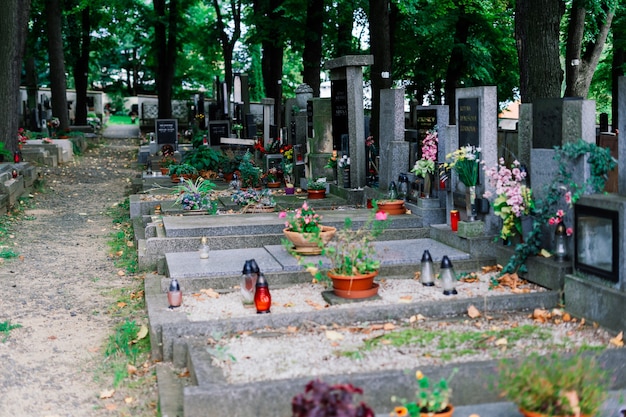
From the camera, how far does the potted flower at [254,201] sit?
12414 millimetres

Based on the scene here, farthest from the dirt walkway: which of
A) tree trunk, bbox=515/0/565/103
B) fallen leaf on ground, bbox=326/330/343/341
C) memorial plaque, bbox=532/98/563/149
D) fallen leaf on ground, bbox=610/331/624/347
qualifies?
tree trunk, bbox=515/0/565/103

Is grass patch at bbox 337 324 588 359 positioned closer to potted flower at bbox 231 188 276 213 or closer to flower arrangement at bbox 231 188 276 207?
potted flower at bbox 231 188 276 213

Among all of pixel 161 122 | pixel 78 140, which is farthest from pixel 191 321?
pixel 78 140

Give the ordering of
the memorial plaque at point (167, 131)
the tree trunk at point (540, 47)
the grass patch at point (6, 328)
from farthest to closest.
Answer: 1. the memorial plaque at point (167, 131)
2. the tree trunk at point (540, 47)
3. the grass patch at point (6, 328)

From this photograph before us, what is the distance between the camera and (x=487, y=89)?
31.8 feet

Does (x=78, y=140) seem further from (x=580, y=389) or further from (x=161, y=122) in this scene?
(x=580, y=389)

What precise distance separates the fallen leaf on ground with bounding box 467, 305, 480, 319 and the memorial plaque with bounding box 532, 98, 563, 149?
6.68ft

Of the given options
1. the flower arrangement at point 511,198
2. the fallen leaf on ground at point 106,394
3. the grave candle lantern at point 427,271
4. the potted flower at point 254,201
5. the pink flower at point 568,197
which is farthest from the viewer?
the potted flower at point 254,201

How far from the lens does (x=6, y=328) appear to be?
8203 mm

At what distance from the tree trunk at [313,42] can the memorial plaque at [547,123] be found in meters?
13.4

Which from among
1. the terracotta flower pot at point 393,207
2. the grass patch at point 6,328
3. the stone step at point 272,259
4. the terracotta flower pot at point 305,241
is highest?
the terracotta flower pot at point 393,207

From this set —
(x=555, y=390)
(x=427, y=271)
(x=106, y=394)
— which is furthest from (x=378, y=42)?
(x=555, y=390)

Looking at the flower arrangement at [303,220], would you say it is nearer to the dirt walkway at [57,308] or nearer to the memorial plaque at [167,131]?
the dirt walkway at [57,308]

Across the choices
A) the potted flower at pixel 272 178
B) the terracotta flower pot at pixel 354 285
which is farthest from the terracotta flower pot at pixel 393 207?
the potted flower at pixel 272 178
